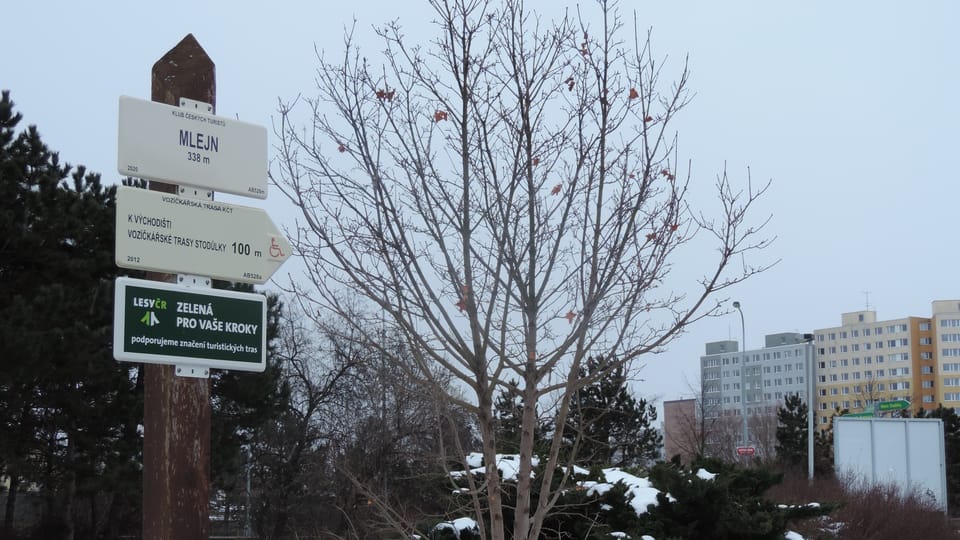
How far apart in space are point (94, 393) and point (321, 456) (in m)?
7.90

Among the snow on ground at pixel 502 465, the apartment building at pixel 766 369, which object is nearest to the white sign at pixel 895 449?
the snow on ground at pixel 502 465

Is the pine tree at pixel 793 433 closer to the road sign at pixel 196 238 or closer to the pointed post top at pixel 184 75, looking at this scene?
the road sign at pixel 196 238

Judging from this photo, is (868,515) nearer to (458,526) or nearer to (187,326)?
(458,526)

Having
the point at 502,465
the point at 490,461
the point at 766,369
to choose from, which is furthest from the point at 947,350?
the point at 490,461

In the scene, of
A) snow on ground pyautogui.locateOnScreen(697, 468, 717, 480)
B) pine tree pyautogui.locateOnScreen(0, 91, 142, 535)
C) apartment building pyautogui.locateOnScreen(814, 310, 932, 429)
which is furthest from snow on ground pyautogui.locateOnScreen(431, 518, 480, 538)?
apartment building pyautogui.locateOnScreen(814, 310, 932, 429)

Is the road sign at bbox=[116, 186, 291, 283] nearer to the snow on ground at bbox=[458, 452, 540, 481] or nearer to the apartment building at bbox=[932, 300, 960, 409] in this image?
the snow on ground at bbox=[458, 452, 540, 481]

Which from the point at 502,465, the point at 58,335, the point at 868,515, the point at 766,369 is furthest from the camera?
the point at 766,369

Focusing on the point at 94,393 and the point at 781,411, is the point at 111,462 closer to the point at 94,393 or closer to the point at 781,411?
the point at 94,393

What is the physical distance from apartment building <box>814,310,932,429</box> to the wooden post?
123832 mm

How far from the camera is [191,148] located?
3869mm

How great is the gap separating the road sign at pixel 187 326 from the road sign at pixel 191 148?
407 mm

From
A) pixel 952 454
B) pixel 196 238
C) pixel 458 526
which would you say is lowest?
pixel 952 454

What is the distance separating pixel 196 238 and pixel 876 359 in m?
137

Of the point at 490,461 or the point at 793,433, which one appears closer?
the point at 490,461
